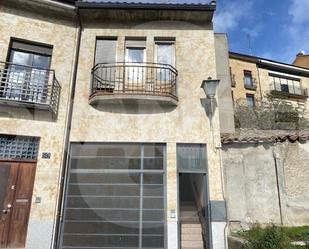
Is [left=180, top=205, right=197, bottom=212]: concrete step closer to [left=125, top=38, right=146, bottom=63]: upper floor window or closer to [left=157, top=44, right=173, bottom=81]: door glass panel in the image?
[left=157, top=44, right=173, bottom=81]: door glass panel

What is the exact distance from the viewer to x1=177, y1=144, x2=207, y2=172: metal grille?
9.10 metres

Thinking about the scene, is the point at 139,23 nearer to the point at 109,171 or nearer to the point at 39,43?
the point at 39,43

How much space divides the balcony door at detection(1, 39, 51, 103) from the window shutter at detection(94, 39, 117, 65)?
70.2 inches

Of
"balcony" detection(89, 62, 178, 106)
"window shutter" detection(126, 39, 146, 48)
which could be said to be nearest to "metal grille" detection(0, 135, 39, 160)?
"balcony" detection(89, 62, 178, 106)

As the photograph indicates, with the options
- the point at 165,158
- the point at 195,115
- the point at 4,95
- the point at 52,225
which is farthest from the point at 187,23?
the point at 52,225

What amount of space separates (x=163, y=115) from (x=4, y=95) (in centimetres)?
535

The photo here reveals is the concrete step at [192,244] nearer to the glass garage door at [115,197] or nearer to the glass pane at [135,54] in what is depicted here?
the glass garage door at [115,197]

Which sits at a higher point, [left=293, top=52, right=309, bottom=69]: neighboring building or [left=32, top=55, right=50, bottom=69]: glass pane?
[left=293, top=52, right=309, bottom=69]: neighboring building

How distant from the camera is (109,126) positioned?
30.8 ft

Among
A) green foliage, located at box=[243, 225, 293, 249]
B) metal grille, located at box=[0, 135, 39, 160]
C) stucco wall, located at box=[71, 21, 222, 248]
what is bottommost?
green foliage, located at box=[243, 225, 293, 249]

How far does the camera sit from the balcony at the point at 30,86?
892cm

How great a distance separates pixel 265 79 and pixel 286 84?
3.50m

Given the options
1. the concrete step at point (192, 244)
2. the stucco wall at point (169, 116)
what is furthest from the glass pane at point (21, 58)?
the concrete step at point (192, 244)

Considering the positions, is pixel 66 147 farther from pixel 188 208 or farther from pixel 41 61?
pixel 188 208
